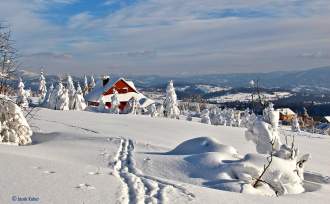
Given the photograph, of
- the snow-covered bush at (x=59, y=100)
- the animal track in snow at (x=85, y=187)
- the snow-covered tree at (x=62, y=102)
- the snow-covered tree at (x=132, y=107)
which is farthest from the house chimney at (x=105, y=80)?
the animal track in snow at (x=85, y=187)

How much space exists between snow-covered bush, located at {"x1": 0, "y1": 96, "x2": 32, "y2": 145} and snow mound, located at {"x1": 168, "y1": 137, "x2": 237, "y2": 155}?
5.21 meters

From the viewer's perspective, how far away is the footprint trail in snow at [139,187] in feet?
26.0

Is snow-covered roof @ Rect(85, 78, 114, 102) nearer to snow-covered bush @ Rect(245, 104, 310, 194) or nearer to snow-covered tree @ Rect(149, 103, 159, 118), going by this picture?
snow-covered tree @ Rect(149, 103, 159, 118)

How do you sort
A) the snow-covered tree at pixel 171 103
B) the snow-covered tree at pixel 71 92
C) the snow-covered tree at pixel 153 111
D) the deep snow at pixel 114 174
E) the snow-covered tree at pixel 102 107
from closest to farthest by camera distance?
1. the deep snow at pixel 114 174
2. the snow-covered tree at pixel 71 92
3. the snow-covered tree at pixel 102 107
4. the snow-covered tree at pixel 153 111
5. the snow-covered tree at pixel 171 103

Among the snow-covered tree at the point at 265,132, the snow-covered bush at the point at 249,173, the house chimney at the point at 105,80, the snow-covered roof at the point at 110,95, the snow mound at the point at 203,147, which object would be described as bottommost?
the snow-covered bush at the point at 249,173

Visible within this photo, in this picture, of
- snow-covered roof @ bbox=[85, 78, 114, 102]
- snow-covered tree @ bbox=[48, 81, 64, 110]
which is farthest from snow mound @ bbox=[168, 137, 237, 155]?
snow-covered roof @ bbox=[85, 78, 114, 102]

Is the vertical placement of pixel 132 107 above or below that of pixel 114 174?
above

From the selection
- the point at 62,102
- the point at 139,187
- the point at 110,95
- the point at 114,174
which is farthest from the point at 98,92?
the point at 139,187

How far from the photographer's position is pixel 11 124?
14672 millimetres

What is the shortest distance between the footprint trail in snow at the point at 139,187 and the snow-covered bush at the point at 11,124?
4.18m

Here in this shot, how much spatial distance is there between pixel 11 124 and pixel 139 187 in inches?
293

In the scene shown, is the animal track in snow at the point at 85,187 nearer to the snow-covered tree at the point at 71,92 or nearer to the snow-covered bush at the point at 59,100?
the snow-covered bush at the point at 59,100

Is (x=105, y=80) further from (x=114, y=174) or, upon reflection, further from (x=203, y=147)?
(x=114, y=174)

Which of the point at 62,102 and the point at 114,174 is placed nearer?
the point at 114,174
